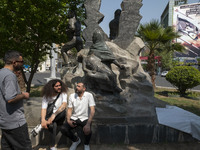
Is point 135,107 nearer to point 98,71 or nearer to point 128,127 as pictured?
point 128,127

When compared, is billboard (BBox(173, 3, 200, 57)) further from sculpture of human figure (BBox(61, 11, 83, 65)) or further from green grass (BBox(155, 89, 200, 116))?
sculpture of human figure (BBox(61, 11, 83, 65))

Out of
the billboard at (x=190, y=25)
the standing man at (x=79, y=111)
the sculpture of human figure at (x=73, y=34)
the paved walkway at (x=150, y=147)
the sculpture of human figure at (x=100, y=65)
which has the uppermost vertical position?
the billboard at (x=190, y=25)

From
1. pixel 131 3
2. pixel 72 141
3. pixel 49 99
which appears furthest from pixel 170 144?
pixel 131 3

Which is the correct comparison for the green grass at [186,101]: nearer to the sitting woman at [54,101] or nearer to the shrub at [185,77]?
the shrub at [185,77]

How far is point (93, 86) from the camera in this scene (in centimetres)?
448

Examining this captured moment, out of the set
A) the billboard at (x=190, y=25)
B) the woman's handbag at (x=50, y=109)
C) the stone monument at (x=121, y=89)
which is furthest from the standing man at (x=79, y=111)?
the billboard at (x=190, y=25)

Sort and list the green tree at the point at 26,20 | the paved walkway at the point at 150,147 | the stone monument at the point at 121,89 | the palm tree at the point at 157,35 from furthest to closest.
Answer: the palm tree at the point at 157,35
the green tree at the point at 26,20
the stone monument at the point at 121,89
the paved walkway at the point at 150,147

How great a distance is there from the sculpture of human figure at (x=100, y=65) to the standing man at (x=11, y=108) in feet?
7.20

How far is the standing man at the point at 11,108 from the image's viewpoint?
2.03 m

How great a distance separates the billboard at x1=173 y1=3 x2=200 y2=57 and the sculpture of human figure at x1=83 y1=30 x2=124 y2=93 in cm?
4434

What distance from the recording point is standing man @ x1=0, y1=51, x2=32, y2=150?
203cm

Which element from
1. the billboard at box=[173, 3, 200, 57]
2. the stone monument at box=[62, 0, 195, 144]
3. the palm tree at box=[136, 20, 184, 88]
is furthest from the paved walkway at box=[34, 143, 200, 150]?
the billboard at box=[173, 3, 200, 57]

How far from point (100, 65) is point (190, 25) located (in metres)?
48.0

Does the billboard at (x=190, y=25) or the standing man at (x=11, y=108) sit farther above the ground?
the billboard at (x=190, y=25)
